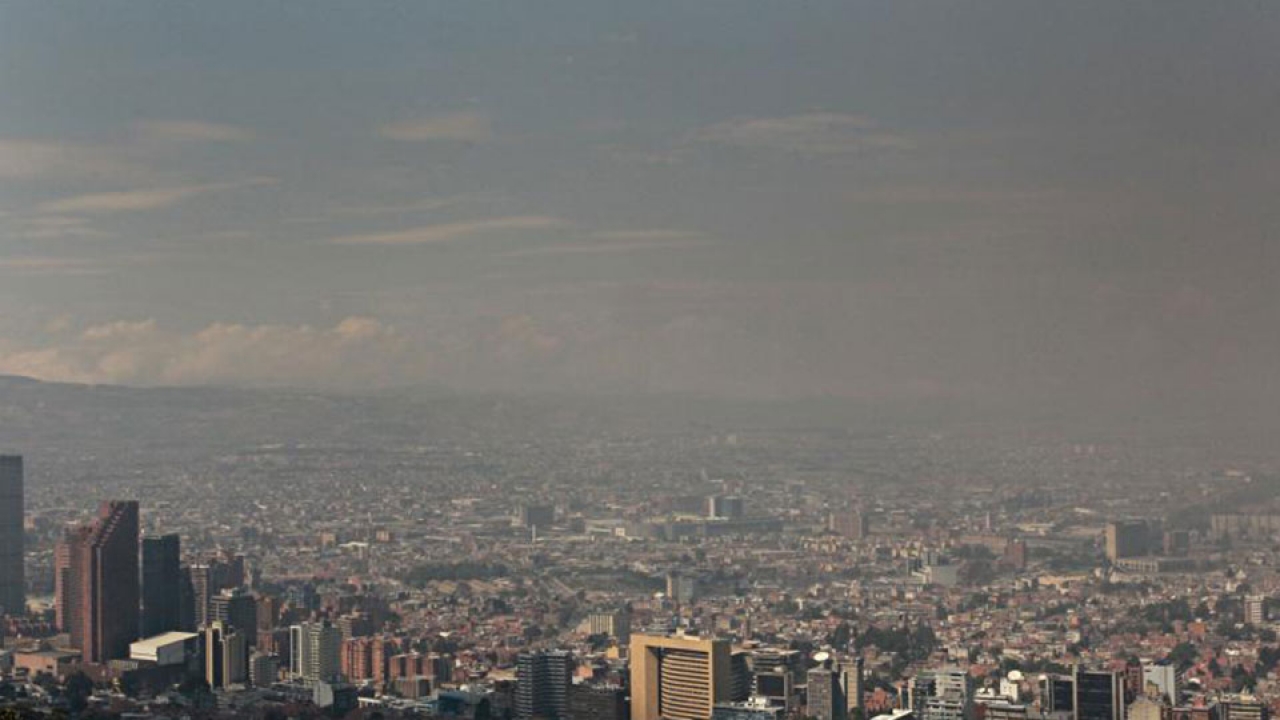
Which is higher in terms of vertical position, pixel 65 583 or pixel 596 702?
pixel 65 583

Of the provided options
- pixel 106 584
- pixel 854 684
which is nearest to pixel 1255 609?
pixel 854 684

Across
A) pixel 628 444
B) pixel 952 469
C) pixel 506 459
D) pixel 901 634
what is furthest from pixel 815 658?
pixel 506 459

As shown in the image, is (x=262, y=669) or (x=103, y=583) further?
A: (x=103, y=583)

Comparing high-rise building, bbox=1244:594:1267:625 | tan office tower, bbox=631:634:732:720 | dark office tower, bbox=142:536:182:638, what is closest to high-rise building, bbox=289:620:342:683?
dark office tower, bbox=142:536:182:638

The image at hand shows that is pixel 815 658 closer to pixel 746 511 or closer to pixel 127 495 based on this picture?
pixel 746 511

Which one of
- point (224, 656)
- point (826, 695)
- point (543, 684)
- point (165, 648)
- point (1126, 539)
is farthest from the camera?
point (165, 648)

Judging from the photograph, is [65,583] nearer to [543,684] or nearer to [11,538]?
[11,538]
